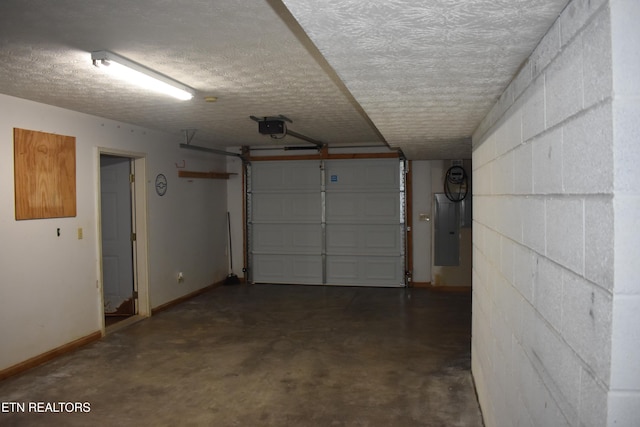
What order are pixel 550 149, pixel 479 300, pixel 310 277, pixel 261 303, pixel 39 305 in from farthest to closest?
pixel 310 277 < pixel 261 303 < pixel 39 305 < pixel 479 300 < pixel 550 149

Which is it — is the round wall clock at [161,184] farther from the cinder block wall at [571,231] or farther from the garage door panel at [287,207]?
Result: the cinder block wall at [571,231]

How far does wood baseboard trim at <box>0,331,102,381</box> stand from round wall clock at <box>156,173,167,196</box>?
204 cm

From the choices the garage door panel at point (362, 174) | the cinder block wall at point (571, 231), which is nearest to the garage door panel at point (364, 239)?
the garage door panel at point (362, 174)

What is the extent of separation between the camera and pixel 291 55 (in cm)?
294

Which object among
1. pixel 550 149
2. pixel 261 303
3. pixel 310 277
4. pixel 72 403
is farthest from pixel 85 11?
pixel 310 277

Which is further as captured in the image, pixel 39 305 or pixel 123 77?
pixel 39 305

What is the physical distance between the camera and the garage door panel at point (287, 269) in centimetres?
806

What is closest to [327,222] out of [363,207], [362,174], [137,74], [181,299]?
[363,207]

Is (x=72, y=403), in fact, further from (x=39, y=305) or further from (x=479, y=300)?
(x=479, y=300)

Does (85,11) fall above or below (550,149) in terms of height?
above

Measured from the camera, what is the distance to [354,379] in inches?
151

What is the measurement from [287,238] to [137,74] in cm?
526

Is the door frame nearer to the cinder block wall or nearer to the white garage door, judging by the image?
the white garage door

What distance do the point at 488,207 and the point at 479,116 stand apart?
23.9 inches
